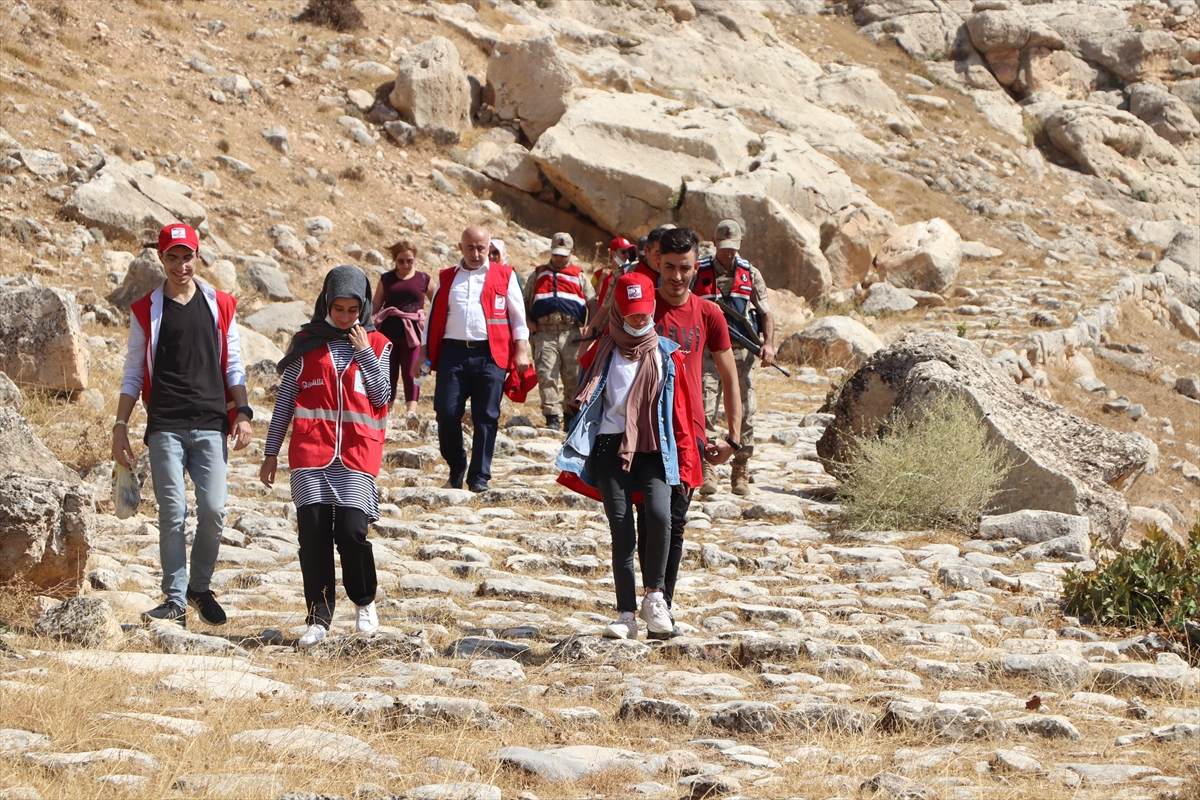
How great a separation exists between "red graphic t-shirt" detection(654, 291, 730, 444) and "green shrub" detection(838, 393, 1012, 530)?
11.1ft

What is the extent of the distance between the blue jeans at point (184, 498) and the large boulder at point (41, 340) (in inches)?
220

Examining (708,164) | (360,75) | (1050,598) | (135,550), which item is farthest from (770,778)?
(360,75)

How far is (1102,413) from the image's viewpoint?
55.9 ft

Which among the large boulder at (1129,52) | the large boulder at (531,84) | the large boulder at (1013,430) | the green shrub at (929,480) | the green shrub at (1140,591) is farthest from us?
the large boulder at (1129,52)

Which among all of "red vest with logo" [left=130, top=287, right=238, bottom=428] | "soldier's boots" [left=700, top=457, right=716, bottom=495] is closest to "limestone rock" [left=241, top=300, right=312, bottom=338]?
"soldier's boots" [left=700, top=457, right=716, bottom=495]

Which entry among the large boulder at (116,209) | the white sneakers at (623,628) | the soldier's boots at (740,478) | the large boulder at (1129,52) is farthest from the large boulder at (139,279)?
the large boulder at (1129,52)

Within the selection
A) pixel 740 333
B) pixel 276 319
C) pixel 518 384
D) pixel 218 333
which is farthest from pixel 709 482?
pixel 276 319

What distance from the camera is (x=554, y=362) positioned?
12.8 m

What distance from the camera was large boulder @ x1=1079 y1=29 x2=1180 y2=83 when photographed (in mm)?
39094

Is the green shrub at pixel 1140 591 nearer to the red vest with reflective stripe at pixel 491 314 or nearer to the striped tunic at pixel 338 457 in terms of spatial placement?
the striped tunic at pixel 338 457

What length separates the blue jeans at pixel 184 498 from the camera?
18.7 feet

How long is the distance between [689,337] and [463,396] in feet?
12.6

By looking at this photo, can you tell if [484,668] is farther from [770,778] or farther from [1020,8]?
[1020,8]

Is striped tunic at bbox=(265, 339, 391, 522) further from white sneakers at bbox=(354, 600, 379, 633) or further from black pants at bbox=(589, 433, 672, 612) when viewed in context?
black pants at bbox=(589, 433, 672, 612)
